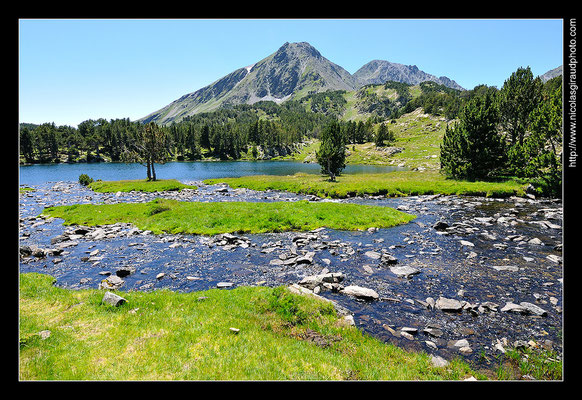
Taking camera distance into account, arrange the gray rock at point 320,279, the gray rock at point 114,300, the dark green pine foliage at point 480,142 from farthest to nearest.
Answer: the dark green pine foliage at point 480,142 → the gray rock at point 320,279 → the gray rock at point 114,300

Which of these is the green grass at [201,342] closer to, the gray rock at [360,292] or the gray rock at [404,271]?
the gray rock at [360,292]

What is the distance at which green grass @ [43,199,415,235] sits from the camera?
1104 inches

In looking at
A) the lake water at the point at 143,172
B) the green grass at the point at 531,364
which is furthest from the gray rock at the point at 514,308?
the lake water at the point at 143,172

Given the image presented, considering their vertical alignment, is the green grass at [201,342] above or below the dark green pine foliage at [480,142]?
below

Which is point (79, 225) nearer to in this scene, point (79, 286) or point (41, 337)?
point (79, 286)

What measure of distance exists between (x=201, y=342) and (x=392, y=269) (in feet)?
42.3

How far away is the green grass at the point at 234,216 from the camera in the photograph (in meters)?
28.0

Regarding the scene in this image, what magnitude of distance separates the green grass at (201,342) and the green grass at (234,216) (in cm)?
1499

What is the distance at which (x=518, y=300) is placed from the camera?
1307 centimetres

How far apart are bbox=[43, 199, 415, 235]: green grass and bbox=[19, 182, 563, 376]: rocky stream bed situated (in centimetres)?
180

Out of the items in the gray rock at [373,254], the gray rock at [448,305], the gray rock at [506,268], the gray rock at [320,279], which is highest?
the gray rock at [373,254]

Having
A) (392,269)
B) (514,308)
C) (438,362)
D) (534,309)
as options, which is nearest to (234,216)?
(392,269)

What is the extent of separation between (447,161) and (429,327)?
201ft
